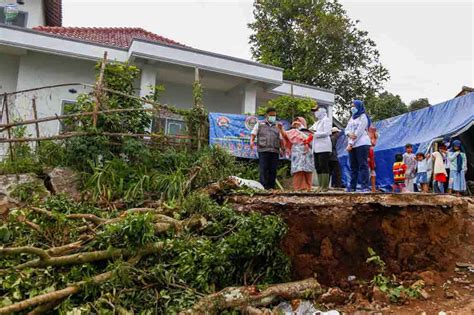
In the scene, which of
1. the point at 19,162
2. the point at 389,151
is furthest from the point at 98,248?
the point at 389,151

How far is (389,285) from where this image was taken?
13.0 feet

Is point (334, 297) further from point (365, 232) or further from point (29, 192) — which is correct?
point (29, 192)

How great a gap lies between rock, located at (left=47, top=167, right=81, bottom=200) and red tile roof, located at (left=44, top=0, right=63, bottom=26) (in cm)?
885

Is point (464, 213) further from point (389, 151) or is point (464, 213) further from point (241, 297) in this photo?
point (389, 151)

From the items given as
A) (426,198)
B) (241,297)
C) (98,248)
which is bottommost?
(241,297)

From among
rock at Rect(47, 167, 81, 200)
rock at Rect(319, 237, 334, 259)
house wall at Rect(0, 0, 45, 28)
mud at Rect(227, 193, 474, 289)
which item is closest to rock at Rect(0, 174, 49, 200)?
rock at Rect(47, 167, 81, 200)

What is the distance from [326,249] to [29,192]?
4284 mm

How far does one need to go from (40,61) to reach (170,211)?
6462 mm

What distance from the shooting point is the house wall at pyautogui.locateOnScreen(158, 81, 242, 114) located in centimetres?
1046

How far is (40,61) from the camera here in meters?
9.02

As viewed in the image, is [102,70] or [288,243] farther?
[102,70]

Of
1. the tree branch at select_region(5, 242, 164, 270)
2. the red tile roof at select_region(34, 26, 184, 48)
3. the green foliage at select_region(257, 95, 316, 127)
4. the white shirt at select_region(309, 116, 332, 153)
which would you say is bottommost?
the tree branch at select_region(5, 242, 164, 270)

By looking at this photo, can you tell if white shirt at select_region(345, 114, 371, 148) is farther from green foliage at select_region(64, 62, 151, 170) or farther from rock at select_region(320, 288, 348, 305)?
green foliage at select_region(64, 62, 151, 170)

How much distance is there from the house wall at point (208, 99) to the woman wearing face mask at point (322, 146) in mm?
5321
